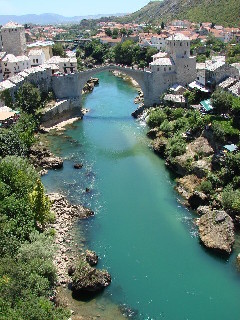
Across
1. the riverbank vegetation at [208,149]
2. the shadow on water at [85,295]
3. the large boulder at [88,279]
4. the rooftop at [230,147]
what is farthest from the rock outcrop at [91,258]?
the rooftop at [230,147]

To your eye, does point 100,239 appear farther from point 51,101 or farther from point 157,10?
point 157,10

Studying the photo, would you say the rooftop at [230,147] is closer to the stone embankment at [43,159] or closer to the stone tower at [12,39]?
the stone embankment at [43,159]

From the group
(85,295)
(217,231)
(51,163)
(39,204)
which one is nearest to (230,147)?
(217,231)

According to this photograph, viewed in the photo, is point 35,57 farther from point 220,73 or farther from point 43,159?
point 220,73

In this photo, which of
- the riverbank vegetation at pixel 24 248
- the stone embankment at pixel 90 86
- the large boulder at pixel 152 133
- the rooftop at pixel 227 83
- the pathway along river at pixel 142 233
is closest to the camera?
the riverbank vegetation at pixel 24 248

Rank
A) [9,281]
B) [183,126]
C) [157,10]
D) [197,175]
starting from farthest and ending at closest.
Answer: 1. [157,10]
2. [183,126]
3. [197,175]
4. [9,281]

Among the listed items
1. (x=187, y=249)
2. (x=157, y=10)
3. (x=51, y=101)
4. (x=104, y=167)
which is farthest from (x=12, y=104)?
(x=157, y=10)
